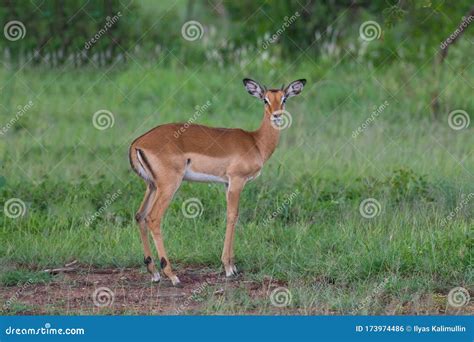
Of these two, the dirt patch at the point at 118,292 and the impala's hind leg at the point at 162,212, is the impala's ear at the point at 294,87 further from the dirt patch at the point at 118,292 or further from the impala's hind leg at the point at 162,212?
the dirt patch at the point at 118,292

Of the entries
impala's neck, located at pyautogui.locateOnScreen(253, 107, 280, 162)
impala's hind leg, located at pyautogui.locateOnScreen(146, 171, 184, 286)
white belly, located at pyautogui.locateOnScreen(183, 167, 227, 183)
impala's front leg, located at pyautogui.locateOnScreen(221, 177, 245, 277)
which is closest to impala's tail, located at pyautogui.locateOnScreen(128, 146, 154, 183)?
impala's hind leg, located at pyautogui.locateOnScreen(146, 171, 184, 286)

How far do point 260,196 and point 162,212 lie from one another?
1714mm

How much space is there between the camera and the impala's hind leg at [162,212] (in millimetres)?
7332

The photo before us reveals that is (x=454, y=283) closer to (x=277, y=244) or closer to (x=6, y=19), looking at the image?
(x=277, y=244)

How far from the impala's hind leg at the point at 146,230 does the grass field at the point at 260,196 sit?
10cm

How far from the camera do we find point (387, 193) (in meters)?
9.18

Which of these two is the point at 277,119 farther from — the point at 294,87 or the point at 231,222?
the point at 231,222

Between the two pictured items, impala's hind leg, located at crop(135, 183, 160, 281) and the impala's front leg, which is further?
the impala's front leg

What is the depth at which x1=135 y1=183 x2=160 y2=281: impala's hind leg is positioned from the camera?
7406 mm

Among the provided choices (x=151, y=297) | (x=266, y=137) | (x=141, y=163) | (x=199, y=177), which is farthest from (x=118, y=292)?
(x=266, y=137)

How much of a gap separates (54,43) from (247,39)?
7.51 feet

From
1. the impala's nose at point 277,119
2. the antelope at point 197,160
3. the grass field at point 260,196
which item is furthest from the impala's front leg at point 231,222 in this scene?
the impala's nose at point 277,119

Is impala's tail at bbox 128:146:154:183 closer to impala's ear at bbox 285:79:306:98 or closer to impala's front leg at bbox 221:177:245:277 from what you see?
impala's front leg at bbox 221:177:245:277

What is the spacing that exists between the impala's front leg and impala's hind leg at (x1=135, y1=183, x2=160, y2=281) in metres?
0.45
